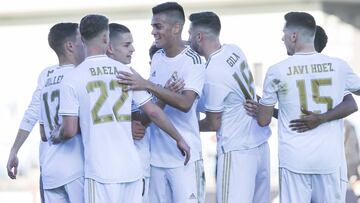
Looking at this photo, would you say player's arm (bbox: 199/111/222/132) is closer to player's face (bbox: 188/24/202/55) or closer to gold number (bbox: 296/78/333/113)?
player's face (bbox: 188/24/202/55)

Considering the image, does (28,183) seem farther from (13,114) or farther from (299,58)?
(299,58)

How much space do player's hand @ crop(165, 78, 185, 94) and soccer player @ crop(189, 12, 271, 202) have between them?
0.53 metres

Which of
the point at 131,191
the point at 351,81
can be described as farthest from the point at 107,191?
the point at 351,81

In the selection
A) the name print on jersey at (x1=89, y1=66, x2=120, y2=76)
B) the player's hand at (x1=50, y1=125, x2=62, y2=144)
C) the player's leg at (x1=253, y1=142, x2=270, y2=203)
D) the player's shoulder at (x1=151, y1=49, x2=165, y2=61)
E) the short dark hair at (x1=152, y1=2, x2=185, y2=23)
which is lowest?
the player's leg at (x1=253, y1=142, x2=270, y2=203)

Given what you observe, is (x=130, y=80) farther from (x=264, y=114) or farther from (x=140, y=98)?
(x=264, y=114)

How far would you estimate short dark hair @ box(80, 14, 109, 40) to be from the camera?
6602mm

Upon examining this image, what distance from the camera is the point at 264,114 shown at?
756 cm


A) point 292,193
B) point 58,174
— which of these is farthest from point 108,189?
point 292,193

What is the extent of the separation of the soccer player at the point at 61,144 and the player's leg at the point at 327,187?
73.2 inches

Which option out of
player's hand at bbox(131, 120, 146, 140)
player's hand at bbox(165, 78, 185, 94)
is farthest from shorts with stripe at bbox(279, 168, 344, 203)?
player's hand at bbox(131, 120, 146, 140)

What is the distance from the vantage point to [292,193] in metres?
7.36

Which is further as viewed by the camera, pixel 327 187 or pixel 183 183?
pixel 183 183

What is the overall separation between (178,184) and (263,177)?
37.8 inches

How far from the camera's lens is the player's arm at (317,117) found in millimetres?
7242
